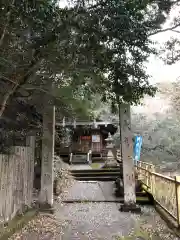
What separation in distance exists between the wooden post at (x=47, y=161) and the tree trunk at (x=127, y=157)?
6.63 feet

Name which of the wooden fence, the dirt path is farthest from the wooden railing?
the wooden fence

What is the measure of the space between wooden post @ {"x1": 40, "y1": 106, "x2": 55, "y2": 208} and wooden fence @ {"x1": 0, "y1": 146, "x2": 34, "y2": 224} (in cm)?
80

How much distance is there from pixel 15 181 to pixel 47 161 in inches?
73.4

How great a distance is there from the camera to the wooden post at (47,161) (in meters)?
6.74

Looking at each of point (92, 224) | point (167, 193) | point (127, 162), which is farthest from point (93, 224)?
point (127, 162)

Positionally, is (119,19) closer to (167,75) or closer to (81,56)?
(81,56)

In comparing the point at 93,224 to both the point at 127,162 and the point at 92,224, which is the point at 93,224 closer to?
the point at 92,224

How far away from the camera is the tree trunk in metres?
6.91

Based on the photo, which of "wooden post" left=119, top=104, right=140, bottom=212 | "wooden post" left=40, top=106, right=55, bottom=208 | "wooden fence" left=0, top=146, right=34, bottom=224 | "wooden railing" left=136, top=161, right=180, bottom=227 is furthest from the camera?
"wooden post" left=119, top=104, right=140, bottom=212

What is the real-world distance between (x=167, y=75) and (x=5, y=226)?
41.3m

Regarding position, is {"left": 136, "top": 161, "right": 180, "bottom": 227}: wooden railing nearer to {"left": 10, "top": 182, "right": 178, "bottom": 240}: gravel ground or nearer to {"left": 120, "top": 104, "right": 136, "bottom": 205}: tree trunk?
{"left": 10, "top": 182, "right": 178, "bottom": 240}: gravel ground

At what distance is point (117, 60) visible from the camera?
204 inches

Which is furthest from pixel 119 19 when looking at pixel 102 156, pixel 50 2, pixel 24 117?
pixel 102 156

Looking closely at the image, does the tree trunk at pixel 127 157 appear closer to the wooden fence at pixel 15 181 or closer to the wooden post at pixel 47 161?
the wooden post at pixel 47 161
